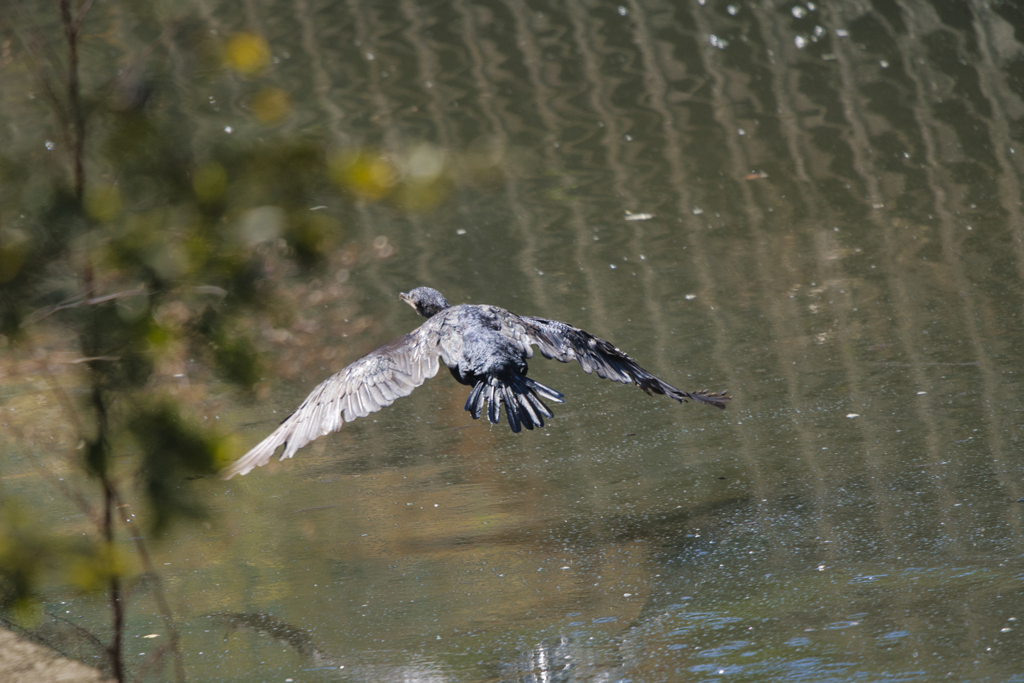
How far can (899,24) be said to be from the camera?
11.0 meters

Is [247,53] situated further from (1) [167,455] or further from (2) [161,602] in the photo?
(2) [161,602]

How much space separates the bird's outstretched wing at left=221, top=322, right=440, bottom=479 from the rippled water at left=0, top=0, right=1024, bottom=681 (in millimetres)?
389

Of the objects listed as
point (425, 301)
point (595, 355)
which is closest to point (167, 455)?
point (595, 355)

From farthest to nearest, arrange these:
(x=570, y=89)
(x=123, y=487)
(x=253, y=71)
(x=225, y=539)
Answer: (x=570, y=89)
(x=123, y=487)
(x=225, y=539)
(x=253, y=71)

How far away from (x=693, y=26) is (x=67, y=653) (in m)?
9.01

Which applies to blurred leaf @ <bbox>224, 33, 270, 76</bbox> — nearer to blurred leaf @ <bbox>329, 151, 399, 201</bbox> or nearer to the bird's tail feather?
blurred leaf @ <bbox>329, 151, 399, 201</bbox>

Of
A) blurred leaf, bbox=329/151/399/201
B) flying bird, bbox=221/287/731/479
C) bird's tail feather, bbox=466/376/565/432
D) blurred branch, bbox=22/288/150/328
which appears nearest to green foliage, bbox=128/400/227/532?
blurred branch, bbox=22/288/150/328

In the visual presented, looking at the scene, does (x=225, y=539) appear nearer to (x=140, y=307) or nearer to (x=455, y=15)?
(x=140, y=307)

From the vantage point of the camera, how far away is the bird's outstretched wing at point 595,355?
442 cm

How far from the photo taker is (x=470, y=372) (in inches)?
169

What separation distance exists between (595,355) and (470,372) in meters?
0.52

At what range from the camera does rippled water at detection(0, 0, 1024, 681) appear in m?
3.15

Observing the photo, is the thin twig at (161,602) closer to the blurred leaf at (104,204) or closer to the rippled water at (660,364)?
the rippled water at (660,364)

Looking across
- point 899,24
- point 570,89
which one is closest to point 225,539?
point 570,89
